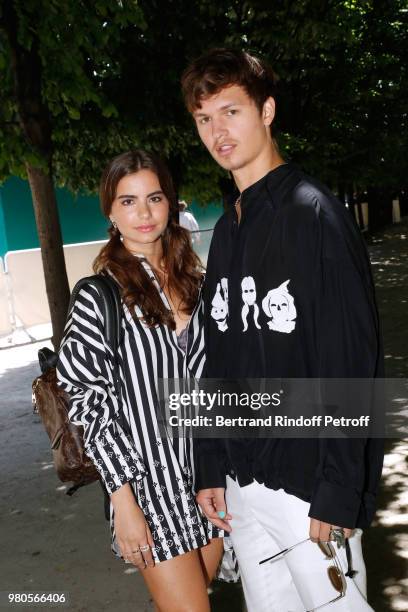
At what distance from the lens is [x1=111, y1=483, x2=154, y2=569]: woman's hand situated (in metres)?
2.25

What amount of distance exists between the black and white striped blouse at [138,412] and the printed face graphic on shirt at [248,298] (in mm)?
398

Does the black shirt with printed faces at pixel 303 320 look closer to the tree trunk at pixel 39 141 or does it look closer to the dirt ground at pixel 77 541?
the dirt ground at pixel 77 541

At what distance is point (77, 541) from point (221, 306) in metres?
3.00

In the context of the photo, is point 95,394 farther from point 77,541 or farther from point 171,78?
point 171,78

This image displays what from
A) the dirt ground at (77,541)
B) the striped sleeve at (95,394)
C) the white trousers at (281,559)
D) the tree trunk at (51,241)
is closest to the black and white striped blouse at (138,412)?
the striped sleeve at (95,394)

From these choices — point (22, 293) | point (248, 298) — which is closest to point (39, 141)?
point (248, 298)

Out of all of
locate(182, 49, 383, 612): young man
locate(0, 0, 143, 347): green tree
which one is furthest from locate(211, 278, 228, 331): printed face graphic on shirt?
locate(0, 0, 143, 347): green tree

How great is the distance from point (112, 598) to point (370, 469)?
2474 mm

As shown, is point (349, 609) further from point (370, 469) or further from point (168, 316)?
point (168, 316)

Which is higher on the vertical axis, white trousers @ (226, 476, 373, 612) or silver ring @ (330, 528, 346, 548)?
silver ring @ (330, 528, 346, 548)

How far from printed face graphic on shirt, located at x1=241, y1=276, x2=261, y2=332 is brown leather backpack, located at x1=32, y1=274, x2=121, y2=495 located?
1.49 feet

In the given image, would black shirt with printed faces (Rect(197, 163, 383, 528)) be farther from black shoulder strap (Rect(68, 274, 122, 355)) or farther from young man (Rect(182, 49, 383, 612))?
black shoulder strap (Rect(68, 274, 122, 355))

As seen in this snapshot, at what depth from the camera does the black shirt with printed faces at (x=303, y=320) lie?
185 centimetres

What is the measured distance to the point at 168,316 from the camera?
243 cm
